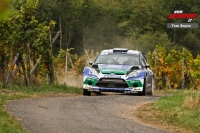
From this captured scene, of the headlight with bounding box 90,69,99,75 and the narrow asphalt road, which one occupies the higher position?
the headlight with bounding box 90,69,99,75

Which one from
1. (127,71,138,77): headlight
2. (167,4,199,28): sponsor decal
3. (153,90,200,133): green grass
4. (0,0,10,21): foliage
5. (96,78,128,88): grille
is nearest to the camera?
(0,0,10,21): foliage

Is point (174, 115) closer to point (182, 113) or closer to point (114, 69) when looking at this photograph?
point (182, 113)

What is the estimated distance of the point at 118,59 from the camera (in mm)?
19891

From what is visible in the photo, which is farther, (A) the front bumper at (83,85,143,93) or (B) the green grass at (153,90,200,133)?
(A) the front bumper at (83,85,143,93)

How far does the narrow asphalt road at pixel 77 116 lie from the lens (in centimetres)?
977

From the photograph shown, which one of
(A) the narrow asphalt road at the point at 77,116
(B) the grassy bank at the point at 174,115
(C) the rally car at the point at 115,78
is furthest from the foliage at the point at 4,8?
(C) the rally car at the point at 115,78

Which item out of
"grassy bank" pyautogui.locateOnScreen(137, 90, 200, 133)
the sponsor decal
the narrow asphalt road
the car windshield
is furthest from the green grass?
the sponsor decal

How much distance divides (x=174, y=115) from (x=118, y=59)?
7.83 metres

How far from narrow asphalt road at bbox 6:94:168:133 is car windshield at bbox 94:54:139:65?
4393 mm

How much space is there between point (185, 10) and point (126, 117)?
259 feet

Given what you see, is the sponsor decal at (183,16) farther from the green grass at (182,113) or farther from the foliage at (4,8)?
the foliage at (4,8)

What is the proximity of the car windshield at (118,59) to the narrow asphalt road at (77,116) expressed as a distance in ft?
14.4

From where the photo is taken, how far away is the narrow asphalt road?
9.77 meters

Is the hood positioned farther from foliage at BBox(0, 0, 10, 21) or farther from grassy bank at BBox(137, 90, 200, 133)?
foliage at BBox(0, 0, 10, 21)
